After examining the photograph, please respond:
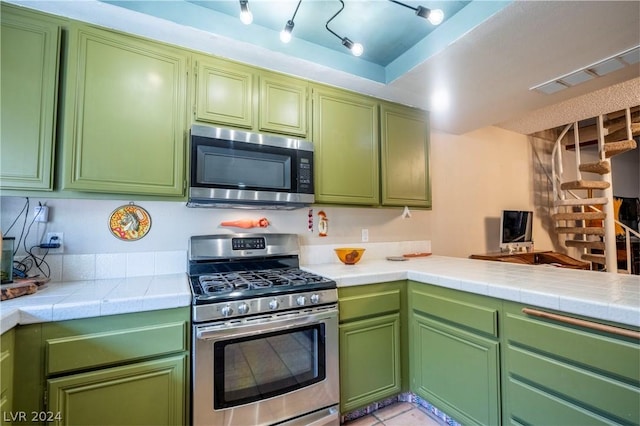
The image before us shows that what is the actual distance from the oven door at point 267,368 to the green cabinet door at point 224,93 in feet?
3.92

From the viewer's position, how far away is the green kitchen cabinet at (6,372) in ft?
3.30

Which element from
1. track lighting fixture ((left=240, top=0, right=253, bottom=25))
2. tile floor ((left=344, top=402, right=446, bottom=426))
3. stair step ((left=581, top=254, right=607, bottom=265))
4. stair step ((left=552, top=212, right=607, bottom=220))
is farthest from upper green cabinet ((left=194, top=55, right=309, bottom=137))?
stair step ((left=581, top=254, right=607, bottom=265))

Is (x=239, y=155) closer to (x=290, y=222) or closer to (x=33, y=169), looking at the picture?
(x=290, y=222)

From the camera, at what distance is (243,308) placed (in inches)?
55.6

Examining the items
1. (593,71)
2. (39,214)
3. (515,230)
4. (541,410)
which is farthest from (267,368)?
(515,230)

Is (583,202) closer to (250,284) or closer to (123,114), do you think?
(250,284)

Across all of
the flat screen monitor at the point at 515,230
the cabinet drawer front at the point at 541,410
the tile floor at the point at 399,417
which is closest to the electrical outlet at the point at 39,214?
the tile floor at the point at 399,417

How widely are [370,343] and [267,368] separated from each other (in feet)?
2.17

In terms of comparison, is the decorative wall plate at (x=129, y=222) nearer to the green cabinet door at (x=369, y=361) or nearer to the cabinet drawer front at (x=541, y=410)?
the green cabinet door at (x=369, y=361)

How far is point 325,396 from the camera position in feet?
5.33

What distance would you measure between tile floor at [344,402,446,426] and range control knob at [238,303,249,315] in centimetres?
101

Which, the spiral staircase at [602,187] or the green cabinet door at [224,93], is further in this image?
the spiral staircase at [602,187]

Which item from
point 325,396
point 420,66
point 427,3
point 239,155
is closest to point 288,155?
point 239,155

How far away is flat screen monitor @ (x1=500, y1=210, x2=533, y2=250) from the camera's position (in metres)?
3.61
